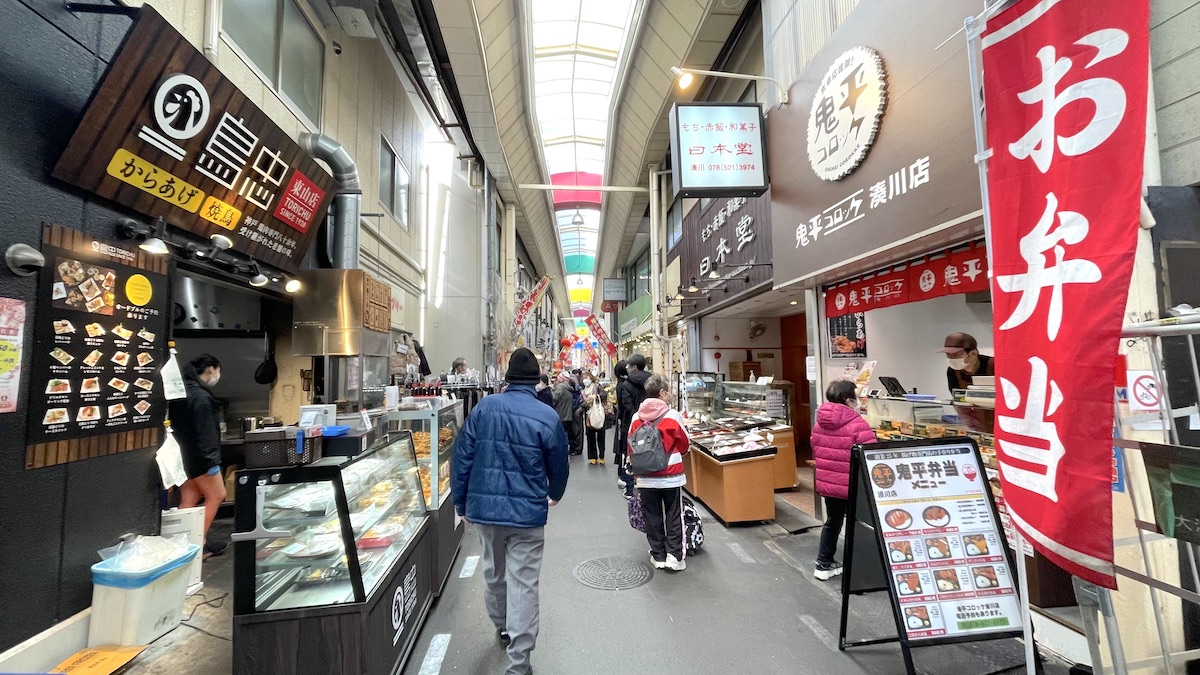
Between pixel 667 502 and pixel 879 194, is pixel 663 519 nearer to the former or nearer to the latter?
pixel 667 502

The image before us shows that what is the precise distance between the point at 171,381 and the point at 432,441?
1890 millimetres

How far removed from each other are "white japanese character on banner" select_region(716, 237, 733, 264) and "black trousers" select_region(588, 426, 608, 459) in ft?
13.1

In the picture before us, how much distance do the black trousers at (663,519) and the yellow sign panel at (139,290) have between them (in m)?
4.12

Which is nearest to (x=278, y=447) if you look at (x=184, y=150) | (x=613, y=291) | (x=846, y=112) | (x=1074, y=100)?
(x=184, y=150)

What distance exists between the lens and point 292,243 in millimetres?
5105

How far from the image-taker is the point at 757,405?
721 cm

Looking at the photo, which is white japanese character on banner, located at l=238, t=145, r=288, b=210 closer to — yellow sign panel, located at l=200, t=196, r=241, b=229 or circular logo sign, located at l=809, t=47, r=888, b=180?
yellow sign panel, located at l=200, t=196, r=241, b=229

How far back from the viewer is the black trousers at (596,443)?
30.4ft

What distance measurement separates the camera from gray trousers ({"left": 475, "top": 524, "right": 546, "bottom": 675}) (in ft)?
8.92

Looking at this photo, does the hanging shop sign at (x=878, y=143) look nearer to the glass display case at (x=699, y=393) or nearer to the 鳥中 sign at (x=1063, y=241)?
the 鳥中 sign at (x=1063, y=241)

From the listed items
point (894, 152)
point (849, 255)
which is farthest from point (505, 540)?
point (894, 152)

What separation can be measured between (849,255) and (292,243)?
574 cm

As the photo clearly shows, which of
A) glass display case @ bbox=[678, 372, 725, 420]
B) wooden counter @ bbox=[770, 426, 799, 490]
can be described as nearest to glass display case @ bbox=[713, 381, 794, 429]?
wooden counter @ bbox=[770, 426, 799, 490]

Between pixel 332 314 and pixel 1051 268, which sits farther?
pixel 332 314
